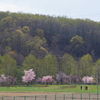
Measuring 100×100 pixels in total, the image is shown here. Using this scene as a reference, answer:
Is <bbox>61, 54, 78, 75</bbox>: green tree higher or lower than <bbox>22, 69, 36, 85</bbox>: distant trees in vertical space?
higher

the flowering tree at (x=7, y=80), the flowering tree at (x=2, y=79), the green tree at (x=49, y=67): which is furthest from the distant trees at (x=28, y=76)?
the green tree at (x=49, y=67)

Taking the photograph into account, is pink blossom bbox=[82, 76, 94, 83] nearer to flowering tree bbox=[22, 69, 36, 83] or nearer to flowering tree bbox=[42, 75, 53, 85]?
flowering tree bbox=[42, 75, 53, 85]

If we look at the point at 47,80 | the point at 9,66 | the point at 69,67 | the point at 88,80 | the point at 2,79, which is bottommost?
the point at 88,80

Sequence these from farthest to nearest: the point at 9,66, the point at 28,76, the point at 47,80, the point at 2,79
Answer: the point at 9,66 < the point at 28,76 < the point at 47,80 < the point at 2,79

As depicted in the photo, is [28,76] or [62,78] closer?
[28,76]

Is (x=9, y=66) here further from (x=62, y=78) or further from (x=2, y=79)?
(x=62, y=78)

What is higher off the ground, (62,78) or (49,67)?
(49,67)

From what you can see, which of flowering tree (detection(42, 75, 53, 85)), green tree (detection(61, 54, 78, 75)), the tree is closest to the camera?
flowering tree (detection(42, 75, 53, 85))

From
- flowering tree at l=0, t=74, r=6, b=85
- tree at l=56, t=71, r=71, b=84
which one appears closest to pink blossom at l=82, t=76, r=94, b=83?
tree at l=56, t=71, r=71, b=84

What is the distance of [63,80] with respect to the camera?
6737 inches

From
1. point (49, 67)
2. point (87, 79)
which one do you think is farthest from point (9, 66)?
point (87, 79)

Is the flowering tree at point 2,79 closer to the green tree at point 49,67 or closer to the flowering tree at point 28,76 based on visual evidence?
the flowering tree at point 28,76

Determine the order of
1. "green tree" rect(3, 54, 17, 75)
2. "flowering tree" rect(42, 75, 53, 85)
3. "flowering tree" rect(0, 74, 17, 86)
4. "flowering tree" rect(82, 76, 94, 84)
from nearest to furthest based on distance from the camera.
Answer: "flowering tree" rect(0, 74, 17, 86) → "flowering tree" rect(42, 75, 53, 85) → "green tree" rect(3, 54, 17, 75) → "flowering tree" rect(82, 76, 94, 84)

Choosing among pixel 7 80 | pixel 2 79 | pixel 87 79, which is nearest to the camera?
pixel 7 80
